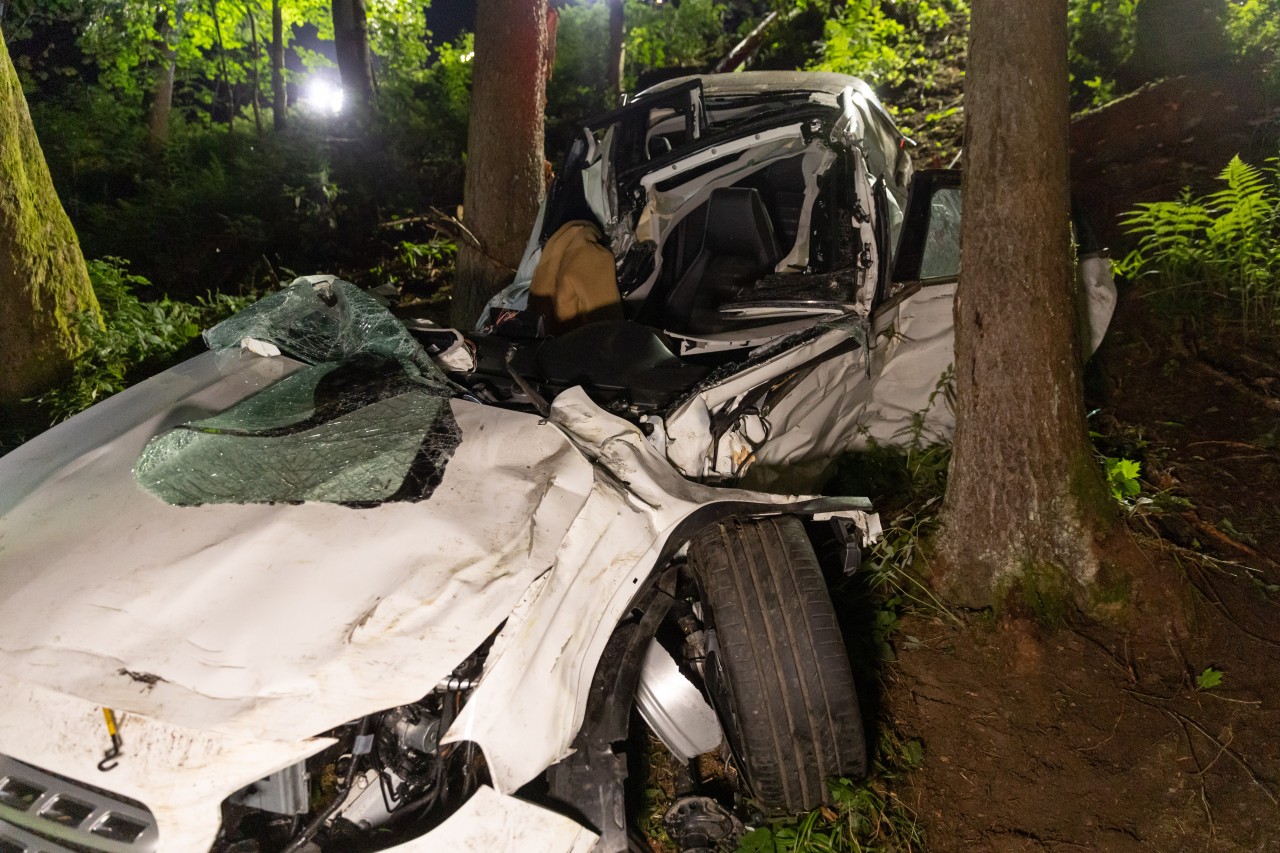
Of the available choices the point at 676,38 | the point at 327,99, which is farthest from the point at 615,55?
the point at 327,99

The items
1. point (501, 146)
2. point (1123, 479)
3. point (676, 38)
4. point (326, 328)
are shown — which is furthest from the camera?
point (676, 38)

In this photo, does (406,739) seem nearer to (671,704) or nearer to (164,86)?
(671,704)

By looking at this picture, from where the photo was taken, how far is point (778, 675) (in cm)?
213

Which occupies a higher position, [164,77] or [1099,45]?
[164,77]

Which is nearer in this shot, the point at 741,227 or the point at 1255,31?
the point at 741,227

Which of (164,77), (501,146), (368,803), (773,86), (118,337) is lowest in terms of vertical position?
(368,803)

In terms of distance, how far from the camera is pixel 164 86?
9992mm

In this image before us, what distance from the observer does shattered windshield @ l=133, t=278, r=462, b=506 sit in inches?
77.6

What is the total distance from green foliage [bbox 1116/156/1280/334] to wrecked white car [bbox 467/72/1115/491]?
85 centimetres

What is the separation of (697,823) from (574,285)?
239 centimetres

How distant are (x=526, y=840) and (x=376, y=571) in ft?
2.16

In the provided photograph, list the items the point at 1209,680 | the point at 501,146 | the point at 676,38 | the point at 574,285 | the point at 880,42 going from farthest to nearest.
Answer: the point at 676,38
the point at 880,42
the point at 501,146
the point at 574,285
the point at 1209,680

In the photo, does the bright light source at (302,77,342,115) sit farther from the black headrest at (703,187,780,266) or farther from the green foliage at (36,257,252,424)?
the black headrest at (703,187,780,266)

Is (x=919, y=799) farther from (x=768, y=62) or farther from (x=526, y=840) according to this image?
(x=768, y=62)
